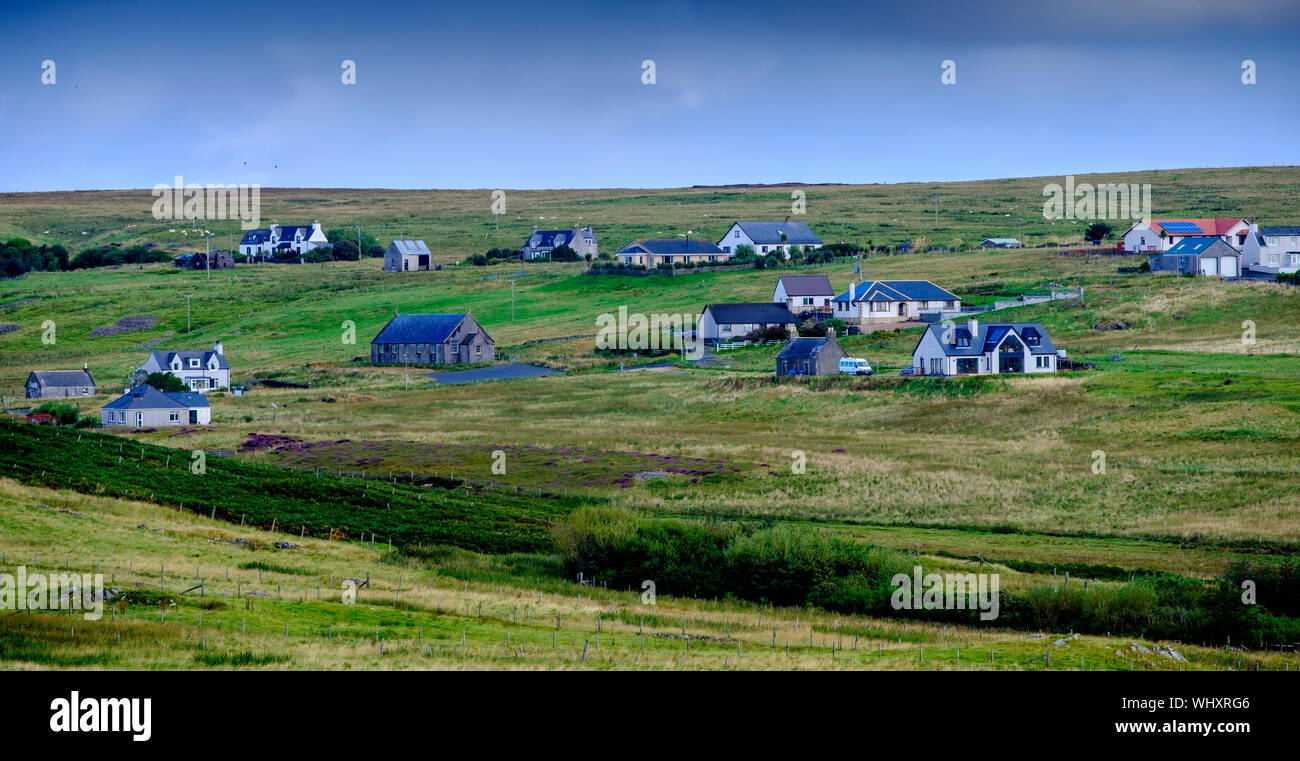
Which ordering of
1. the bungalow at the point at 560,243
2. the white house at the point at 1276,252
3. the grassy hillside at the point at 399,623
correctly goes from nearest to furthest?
the grassy hillside at the point at 399,623, the white house at the point at 1276,252, the bungalow at the point at 560,243

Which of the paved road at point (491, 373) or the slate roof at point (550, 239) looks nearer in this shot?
the paved road at point (491, 373)

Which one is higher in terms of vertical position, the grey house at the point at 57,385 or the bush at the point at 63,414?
the grey house at the point at 57,385

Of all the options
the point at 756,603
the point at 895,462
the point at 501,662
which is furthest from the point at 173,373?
the point at 501,662

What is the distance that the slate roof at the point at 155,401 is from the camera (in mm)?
88625

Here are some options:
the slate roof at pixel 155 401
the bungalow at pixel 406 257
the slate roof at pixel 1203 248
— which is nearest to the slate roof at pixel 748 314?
the slate roof at pixel 1203 248

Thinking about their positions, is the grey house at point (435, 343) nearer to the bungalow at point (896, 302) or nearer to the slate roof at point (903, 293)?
the bungalow at point (896, 302)

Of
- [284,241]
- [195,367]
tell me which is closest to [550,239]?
[284,241]

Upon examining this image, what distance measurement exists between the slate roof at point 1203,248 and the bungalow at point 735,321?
37.8 meters

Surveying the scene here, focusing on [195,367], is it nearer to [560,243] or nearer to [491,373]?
[491,373]

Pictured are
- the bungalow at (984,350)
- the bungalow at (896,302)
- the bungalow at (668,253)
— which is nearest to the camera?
the bungalow at (984,350)

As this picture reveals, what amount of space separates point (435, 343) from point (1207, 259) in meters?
70.0

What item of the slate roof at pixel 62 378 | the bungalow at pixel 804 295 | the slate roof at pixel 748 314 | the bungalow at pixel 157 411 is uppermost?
the bungalow at pixel 804 295

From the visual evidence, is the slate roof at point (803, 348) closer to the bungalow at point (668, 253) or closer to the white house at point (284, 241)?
the bungalow at point (668, 253)

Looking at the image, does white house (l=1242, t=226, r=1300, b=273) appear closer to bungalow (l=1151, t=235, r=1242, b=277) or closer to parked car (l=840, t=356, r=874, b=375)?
bungalow (l=1151, t=235, r=1242, b=277)
